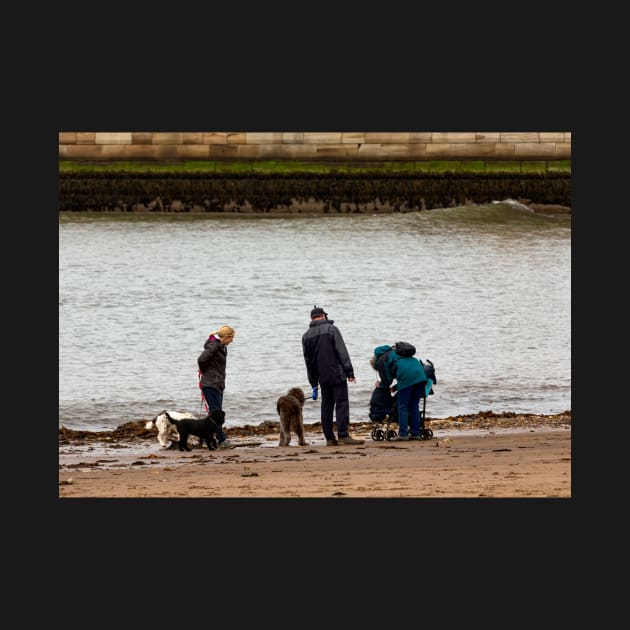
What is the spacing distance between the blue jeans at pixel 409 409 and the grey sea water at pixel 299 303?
1.49 m

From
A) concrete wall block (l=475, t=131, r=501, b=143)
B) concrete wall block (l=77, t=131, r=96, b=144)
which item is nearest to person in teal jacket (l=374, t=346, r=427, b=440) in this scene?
concrete wall block (l=475, t=131, r=501, b=143)

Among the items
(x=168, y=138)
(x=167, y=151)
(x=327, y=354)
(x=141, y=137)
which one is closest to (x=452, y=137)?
(x=168, y=138)

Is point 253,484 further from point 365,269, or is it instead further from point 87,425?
point 365,269

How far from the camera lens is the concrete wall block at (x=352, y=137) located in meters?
18.9

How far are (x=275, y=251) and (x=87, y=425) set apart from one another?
4545 millimetres

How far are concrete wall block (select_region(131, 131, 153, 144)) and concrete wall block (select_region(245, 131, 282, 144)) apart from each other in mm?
1047

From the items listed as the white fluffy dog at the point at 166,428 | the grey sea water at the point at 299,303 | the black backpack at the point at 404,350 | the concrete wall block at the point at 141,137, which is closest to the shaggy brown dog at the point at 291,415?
the white fluffy dog at the point at 166,428

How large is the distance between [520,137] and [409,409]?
3.28m

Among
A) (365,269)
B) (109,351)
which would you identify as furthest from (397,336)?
(109,351)

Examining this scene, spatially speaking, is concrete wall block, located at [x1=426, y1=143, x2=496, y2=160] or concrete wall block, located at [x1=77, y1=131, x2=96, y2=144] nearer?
concrete wall block, located at [x1=77, y1=131, x2=96, y2=144]

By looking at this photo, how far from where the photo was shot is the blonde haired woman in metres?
17.0

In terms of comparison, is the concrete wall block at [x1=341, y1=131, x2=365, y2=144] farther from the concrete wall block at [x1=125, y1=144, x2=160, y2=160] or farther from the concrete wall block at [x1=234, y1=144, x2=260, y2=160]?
the concrete wall block at [x1=125, y1=144, x2=160, y2=160]

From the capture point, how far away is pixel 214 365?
672 inches

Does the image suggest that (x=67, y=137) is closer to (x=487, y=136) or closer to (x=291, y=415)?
(x=291, y=415)
